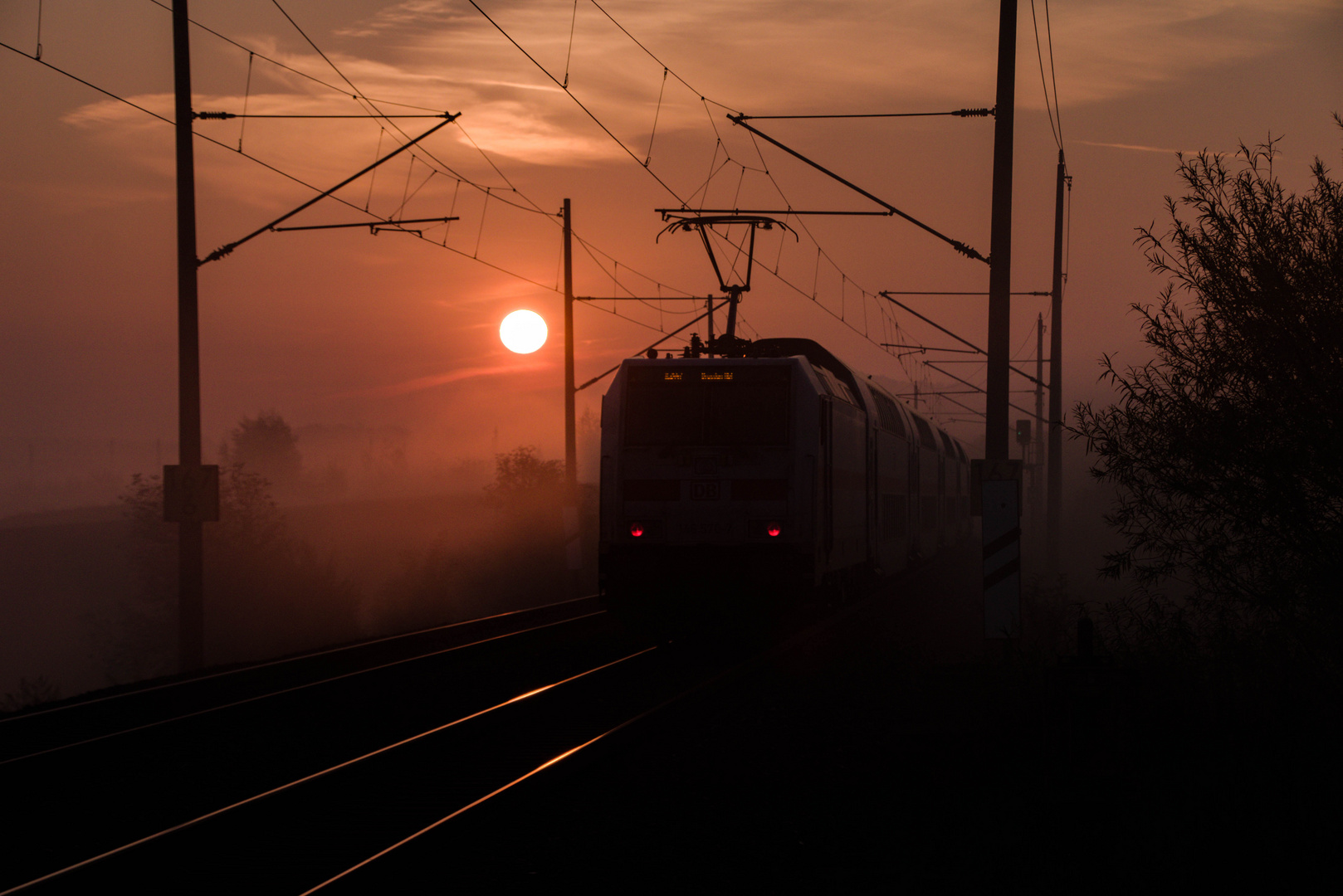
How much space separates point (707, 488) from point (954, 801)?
788 cm

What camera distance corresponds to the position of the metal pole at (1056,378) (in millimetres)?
28531

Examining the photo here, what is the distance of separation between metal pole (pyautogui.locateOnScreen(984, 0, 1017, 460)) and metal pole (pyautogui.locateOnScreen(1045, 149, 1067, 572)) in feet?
45.1

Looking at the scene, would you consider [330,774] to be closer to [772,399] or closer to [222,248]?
[772,399]

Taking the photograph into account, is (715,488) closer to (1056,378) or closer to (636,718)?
(636,718)

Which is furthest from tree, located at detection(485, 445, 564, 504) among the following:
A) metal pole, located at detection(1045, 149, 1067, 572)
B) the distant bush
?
metal pole, located at detection(1045, 149, 1067, 572)

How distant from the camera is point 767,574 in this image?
14.4 metres

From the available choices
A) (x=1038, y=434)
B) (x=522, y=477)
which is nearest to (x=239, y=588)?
(x=522, y=477)

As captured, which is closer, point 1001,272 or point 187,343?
point 1001,272

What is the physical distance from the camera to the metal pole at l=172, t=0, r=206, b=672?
17125mm

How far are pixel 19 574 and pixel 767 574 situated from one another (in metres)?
144

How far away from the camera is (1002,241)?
Answer: 49.1 feet

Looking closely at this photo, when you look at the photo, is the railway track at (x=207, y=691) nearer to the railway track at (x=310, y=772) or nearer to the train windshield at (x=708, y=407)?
the railway track at (x=310, y=772)

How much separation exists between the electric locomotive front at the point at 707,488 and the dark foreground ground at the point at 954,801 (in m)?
4.18

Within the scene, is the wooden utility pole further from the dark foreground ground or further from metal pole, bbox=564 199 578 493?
metal pole, bbox=564 199 578 493
